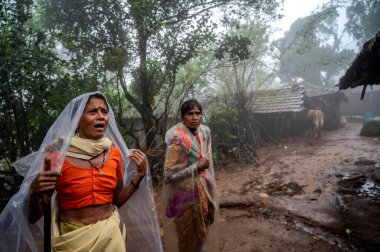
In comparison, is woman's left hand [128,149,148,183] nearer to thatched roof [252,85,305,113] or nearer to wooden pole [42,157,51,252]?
wooden pole [42,157,51,252]

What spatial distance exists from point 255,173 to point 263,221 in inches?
184

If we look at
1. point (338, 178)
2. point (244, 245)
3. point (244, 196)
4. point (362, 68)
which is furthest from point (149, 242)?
point (338, 178)

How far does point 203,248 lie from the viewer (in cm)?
331

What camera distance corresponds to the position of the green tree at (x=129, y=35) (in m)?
7.13

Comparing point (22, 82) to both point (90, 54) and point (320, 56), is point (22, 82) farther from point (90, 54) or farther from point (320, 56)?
point (320, 56)

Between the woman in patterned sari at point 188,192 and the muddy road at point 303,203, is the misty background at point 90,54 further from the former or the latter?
the muddy road at point 303,203

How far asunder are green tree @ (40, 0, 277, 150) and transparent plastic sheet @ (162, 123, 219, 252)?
13.9ft

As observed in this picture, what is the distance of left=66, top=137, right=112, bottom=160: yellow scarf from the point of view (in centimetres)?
192

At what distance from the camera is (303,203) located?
6336 mm

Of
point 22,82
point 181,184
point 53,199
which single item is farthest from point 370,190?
point 22,82

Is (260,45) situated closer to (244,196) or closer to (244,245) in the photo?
(244,196)

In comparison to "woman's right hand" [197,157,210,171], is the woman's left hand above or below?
above

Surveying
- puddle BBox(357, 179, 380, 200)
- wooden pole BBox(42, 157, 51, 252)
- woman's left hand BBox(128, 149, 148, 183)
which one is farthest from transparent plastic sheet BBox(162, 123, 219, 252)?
puddle BBox(357, 179, 380, 200)

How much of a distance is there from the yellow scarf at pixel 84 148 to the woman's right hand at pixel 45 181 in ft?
0.81
